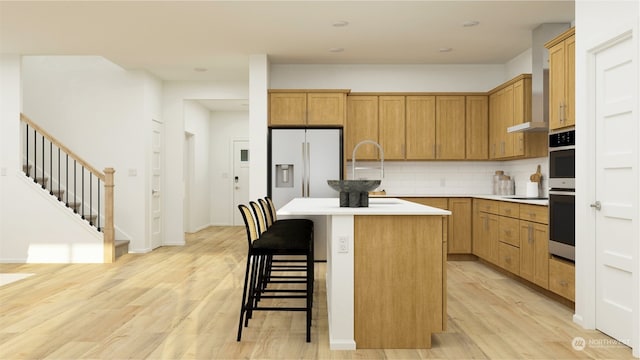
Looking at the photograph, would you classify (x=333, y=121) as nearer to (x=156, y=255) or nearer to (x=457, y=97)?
(x=457, y=97)

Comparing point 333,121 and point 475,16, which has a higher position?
point 475,16

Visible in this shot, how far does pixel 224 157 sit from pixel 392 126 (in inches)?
227

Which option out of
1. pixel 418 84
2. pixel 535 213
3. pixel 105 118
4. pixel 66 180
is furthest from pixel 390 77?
pixel 66 180

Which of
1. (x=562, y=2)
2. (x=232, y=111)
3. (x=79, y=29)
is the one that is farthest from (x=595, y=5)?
(x=232, y=111)

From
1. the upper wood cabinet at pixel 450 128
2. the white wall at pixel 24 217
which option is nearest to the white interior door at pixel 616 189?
the upper wood cabinet at pixel 450 128

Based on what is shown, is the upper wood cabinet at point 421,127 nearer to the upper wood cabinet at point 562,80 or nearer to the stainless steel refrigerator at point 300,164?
the stainless steel refrigerator at point 300,164

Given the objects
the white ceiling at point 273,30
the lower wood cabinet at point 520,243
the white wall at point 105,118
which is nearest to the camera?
the lower wood cabinet at point 520,243

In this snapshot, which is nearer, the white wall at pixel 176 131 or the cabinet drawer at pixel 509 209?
the cabinet drawer at pixel 509 209

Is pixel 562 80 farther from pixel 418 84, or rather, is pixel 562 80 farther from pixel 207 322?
pixel 207 322

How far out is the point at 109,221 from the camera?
22.5 ft

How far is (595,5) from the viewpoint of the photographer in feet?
12.1

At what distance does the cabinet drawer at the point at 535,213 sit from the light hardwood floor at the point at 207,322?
71 cm

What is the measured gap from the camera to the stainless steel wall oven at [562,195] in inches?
163

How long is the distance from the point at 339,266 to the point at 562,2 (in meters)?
3.49
